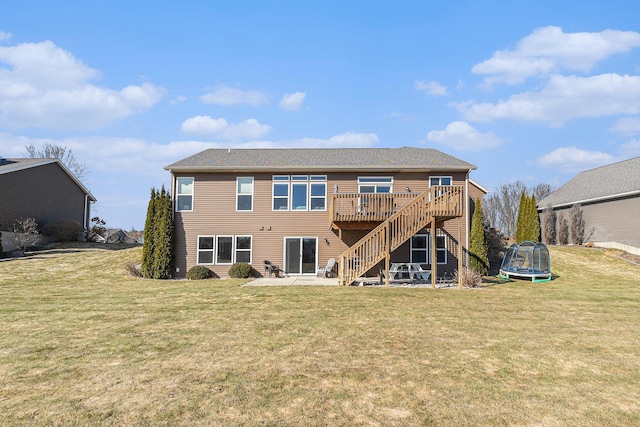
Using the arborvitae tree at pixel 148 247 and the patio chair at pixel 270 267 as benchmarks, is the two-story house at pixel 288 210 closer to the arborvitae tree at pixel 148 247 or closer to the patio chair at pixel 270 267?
the patio chair at pixel 270 267

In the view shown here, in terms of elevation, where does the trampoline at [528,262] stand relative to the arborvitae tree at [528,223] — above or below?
below

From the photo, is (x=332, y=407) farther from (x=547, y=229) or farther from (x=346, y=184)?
(x=547, y=229)

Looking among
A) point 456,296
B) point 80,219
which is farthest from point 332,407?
point 80,219

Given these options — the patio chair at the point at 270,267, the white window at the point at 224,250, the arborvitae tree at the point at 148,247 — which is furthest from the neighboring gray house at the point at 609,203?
the arborvitae tree at the point at 148,247

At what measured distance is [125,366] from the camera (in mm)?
5094

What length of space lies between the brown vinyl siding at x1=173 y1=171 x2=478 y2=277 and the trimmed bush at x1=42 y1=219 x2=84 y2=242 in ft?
39.8

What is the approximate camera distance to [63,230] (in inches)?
974

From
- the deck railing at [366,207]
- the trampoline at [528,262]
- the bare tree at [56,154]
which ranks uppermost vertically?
the bare tree at [56,154]

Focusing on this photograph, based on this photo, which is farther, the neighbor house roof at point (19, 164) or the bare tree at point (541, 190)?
the bare tree at point (541, 190)

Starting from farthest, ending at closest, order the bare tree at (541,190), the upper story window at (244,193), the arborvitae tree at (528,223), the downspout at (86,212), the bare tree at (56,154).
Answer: the bare tree at (541,190), the bare tree at (56,154), the downspout at (86,212), the arborvitae tree at (528,223), the upper story window at (244,193)

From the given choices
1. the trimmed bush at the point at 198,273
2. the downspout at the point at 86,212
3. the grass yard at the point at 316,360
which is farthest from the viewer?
the downspout at the point at 86,212

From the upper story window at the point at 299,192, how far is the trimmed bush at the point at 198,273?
4.00 metres

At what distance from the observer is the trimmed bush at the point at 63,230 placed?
24.2 meters

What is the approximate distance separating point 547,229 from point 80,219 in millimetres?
33716
